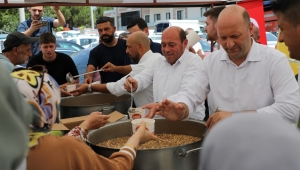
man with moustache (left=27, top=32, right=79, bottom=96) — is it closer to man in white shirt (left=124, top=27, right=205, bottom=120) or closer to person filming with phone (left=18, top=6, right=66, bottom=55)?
person filming with phone (left=18, top=6, right=66, bottom=55)

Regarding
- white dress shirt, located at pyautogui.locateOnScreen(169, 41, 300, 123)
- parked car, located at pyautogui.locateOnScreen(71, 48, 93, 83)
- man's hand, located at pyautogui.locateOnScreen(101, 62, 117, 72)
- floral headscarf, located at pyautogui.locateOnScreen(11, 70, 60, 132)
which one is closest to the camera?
floral headscarf, located at pyautogui.locateOnScreen(11, 70, 60, 132)

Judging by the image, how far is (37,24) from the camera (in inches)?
175

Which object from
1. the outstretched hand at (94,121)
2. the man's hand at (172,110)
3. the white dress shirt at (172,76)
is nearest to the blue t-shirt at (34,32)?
the white dress shirt at (172,76)

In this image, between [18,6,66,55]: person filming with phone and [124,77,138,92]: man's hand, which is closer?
[124,77,138,92]: man's hand

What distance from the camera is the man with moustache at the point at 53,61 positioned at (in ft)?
13.2

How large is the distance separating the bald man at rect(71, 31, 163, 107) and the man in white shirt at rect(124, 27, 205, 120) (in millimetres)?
133

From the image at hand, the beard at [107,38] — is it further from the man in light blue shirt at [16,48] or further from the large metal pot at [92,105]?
the large metal pot at [92,105]

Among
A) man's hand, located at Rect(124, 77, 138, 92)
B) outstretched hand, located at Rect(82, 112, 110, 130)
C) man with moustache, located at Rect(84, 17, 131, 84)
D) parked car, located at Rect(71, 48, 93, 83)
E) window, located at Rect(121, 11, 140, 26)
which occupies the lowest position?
parked car, located at Rect(71, 48, 93, 83)

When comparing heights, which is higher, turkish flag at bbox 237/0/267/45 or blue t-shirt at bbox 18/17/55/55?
turkish flag at bbox 237/0/267/45

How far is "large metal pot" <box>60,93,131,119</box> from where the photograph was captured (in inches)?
106

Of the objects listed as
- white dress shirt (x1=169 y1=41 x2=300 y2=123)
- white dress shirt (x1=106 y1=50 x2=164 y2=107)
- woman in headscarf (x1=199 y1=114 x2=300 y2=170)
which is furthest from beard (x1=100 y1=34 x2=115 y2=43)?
woman in headscarf (x1=199 y1=114 x2=300 y2=170)

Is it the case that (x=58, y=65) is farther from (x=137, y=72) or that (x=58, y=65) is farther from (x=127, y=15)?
(x=127, y=15)

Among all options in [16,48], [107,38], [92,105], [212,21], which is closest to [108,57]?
[107,38]

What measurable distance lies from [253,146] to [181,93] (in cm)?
165
